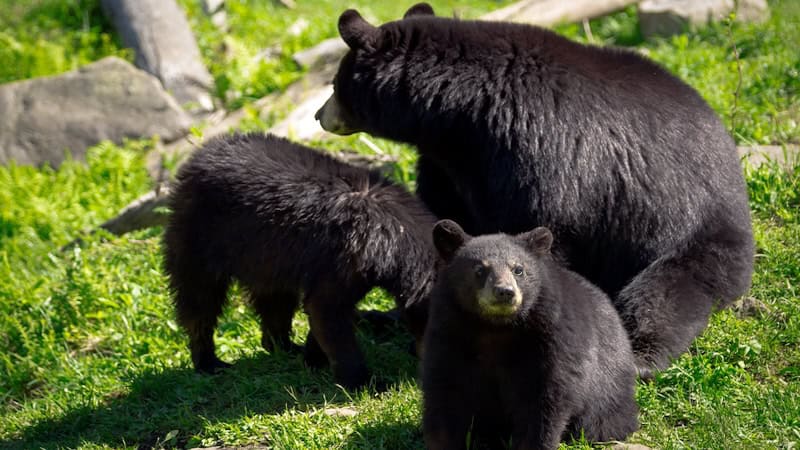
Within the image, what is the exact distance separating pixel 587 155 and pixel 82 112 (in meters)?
7.47

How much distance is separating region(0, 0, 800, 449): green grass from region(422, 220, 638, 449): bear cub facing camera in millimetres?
510

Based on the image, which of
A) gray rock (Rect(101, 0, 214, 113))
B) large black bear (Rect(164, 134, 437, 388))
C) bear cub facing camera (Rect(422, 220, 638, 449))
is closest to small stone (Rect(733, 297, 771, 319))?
bear cub facing camera (Rect(422, 220, 638, 449))

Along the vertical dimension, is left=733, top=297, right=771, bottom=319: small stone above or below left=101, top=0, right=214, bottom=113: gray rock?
below

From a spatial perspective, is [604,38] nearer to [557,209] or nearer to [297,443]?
[557,209]

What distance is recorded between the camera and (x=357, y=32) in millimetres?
6605

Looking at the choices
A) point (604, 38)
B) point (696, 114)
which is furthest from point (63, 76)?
point (696, 114)

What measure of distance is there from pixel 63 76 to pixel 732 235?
8.42 meters

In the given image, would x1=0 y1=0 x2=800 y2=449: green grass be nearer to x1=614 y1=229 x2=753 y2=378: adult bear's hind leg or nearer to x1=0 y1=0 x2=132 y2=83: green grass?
x1=614 y1=229 x2=753 y2=378: adult bear's hind leg

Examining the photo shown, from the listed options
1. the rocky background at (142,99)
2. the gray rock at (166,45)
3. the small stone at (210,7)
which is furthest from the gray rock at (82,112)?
the small stone at (210,7)

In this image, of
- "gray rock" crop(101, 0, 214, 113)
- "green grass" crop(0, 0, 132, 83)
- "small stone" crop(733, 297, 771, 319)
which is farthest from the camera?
"green grass" crop(0, 0, 132, 83)

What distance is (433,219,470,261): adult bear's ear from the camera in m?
4.85

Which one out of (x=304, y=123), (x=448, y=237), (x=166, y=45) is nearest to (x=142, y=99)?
(x=166, y=45)

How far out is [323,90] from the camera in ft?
35.4

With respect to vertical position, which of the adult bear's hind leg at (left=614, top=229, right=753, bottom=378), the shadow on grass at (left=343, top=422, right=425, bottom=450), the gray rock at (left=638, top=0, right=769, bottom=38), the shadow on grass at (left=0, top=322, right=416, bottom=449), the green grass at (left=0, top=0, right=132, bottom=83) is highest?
the gray rock at (left=638, top=0, right=769, bottom=38)
